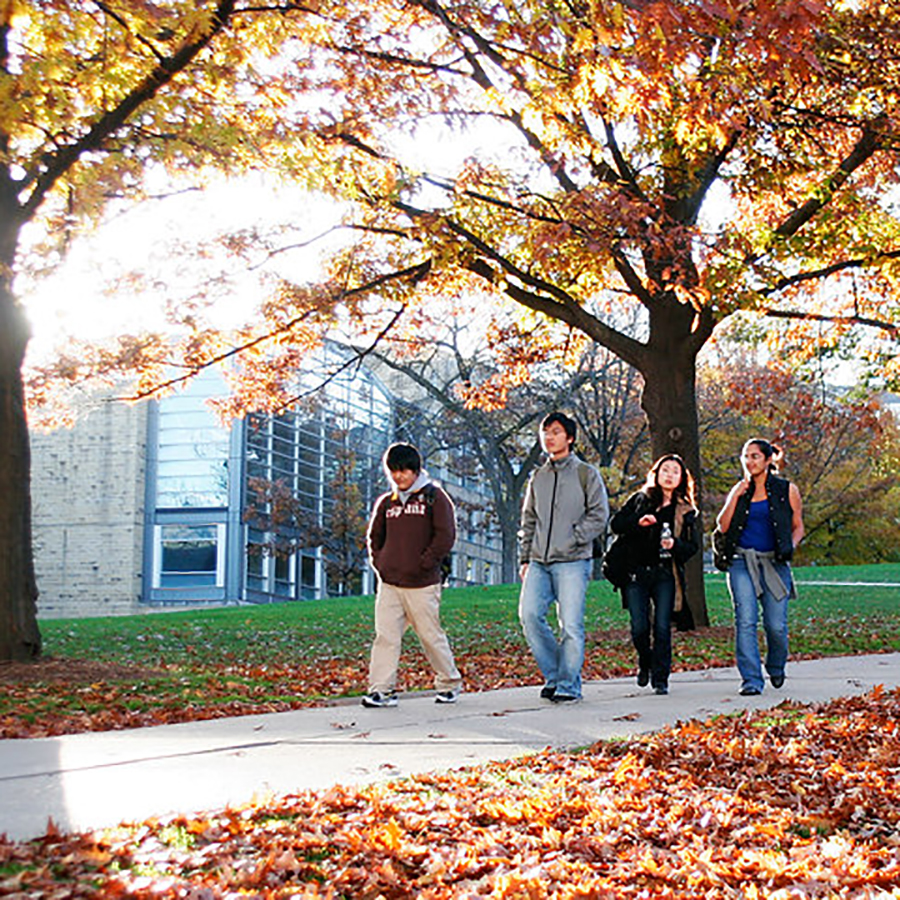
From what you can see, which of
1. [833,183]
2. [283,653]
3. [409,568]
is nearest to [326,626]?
[283,653]

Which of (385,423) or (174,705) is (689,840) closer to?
(174,705)

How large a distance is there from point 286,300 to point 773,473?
941 cm

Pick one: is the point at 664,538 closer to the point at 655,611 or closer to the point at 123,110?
the point at 655,611

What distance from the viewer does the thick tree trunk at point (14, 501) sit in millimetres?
11602

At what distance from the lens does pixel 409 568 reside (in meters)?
8.52

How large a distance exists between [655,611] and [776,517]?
Result: 3.92 feet

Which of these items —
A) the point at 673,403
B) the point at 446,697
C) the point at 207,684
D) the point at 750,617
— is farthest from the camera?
the point at 673,403

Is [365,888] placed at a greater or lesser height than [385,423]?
lesser

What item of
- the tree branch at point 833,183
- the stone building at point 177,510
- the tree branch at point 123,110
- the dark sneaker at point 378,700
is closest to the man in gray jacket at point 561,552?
the dark sneaker at point 378,700

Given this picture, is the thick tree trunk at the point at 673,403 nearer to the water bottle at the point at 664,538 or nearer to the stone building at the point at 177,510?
the water bottle at the point at 664,538

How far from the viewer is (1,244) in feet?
38.6

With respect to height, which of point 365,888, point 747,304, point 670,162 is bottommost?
point 365,888

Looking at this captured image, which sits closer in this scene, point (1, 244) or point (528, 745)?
point (528, 745)

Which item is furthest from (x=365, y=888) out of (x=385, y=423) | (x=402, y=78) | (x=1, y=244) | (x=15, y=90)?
(x=385, y=423)
